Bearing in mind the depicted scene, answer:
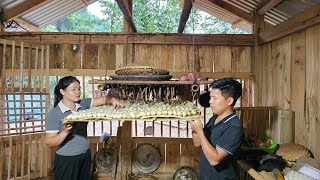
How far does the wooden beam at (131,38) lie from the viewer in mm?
4387

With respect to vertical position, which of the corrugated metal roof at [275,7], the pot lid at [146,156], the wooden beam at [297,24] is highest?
the corrugated metal roof at [275,7]

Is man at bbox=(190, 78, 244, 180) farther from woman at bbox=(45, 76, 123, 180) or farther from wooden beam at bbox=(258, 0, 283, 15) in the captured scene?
wooden beam at bbox=(258, 0, 283, 15)

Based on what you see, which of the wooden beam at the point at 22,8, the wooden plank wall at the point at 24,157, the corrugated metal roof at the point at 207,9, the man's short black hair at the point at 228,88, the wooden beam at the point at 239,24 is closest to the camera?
the man's short black hair at the point at 228,88

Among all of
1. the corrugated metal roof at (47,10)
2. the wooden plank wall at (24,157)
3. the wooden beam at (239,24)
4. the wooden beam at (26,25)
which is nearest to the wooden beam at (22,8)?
the corrugated metal roof at (47,10)

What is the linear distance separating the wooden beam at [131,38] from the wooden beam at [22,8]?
293 mm

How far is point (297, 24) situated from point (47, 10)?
3.96 metres

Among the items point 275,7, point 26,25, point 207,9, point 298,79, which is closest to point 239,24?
point 207,9

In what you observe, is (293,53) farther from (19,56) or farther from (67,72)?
(19,56)

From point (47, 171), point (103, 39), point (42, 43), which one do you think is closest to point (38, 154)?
point (47, 171)

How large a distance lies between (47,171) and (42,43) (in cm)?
203

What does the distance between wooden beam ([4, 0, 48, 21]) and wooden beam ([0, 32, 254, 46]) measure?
0.29m

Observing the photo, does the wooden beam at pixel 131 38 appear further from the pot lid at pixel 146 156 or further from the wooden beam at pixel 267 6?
the pot lid at pixel 146 156

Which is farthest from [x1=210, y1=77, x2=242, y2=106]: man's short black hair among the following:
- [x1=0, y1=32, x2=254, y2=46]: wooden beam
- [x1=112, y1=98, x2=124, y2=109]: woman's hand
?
[x1=0, y1=32, x2=254, y2=46]: wooden beam

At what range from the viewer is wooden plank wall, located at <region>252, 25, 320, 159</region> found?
115 inches
